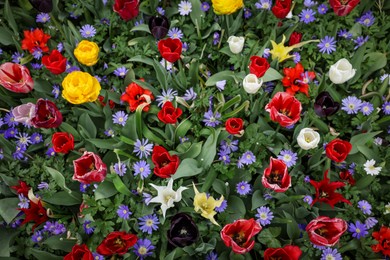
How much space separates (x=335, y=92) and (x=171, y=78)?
0.77 meters

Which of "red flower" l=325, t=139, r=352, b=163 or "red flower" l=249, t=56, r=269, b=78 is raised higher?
"red flower" l=249, t=56, r=269, b=78

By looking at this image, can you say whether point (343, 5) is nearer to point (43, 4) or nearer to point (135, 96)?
point (135, 96)

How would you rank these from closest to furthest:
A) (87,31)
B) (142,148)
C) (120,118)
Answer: (142,148), (120,118), (87,31)

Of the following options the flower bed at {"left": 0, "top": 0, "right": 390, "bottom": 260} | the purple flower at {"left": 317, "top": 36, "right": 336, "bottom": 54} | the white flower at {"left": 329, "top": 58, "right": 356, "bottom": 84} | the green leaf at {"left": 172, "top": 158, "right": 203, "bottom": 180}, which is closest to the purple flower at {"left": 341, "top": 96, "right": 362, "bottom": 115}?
the flower bed at {"left": 0, "top": 0, "right": 390, "bottom": 260}

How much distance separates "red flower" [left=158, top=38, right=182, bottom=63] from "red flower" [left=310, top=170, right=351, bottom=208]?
0.76m

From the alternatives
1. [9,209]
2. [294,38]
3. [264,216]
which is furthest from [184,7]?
[9,209]

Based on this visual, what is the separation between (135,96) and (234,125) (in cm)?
50

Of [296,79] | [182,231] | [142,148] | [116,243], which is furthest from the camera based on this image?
[296,79]

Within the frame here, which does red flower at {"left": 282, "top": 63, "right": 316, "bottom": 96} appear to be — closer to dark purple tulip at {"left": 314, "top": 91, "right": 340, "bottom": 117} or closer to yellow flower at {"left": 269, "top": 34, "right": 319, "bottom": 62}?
yellow flower at {"left": 269, "top": 34, "right": 319, "bottom": 62}

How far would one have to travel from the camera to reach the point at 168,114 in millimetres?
1638

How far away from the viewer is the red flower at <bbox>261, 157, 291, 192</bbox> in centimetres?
144

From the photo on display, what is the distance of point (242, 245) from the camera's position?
1.41m

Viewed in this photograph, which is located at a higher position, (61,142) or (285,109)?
(285,109)

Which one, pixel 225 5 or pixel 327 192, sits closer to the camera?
pixel 327 192
